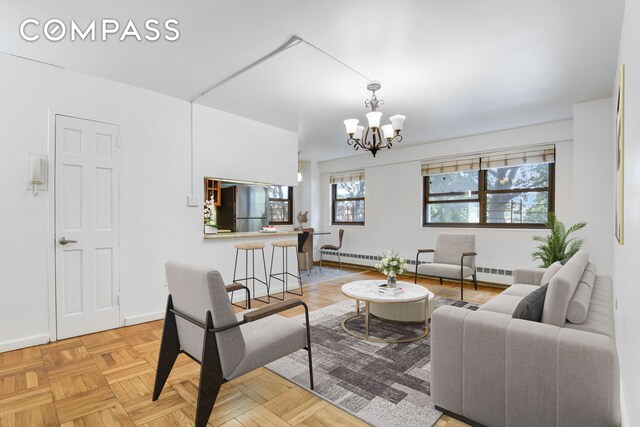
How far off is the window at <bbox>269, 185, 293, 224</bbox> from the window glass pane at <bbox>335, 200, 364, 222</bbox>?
45.6 inches

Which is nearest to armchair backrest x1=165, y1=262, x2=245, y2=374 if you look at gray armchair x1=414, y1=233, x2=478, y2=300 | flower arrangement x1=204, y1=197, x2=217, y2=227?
flower arrangement x1=204, y1=197, x2=217, y2=227

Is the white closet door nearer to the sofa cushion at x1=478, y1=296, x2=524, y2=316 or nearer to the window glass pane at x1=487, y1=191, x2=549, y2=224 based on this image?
the sofa cushion at x1=478, y1=296, x2=524, y2=316

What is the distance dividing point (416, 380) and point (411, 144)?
15.3 feet

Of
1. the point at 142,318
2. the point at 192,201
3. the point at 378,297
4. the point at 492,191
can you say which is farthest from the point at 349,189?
the point at 142,318

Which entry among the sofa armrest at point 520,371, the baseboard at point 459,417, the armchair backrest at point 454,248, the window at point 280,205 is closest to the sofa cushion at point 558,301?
the sofa armrest at point 520,371

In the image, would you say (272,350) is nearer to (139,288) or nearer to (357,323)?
(357,323)

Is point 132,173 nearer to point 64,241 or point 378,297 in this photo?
point 64,241

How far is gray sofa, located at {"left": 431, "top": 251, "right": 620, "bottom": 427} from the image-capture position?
1.37 m

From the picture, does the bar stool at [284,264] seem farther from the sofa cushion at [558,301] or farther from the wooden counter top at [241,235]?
the sofa cushion at [558,301]

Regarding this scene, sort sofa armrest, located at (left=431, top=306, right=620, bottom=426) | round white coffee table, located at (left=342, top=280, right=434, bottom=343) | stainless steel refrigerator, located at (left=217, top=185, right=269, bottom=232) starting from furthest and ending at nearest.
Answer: stainless steel refrigerator, located at (left=217, top=185, right=269, bottom=232) → round white coffee table, located at (left=342, top=280, right=434, bottom=343) → sofa armrest, located at (left=431, top=306, right=620, bottom=426)

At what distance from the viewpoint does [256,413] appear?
186cm

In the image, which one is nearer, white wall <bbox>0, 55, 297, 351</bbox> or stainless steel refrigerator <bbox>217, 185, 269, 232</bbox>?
white wall <bbox>0, 55, 297, 351</bbox>

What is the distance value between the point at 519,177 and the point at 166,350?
211 inches

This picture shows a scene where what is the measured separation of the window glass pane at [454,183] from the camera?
18.1 ft
